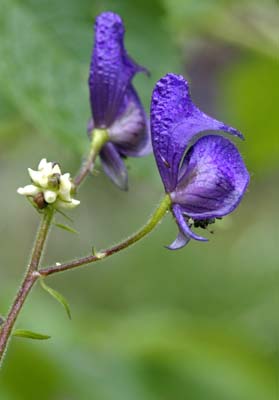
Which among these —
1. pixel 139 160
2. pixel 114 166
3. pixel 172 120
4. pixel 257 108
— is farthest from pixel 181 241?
pixel 257 108

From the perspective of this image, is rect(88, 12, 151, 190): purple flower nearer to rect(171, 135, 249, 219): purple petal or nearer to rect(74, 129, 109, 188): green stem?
rect(74, 129, 109, 188): green stem

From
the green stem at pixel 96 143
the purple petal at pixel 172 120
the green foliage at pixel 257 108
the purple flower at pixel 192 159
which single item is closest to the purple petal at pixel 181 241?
the purple flower at pixel 192 159

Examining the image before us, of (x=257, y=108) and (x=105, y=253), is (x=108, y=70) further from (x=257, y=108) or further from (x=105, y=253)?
(x=257, y=108)

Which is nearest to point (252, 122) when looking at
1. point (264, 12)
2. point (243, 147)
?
point (243, 147)

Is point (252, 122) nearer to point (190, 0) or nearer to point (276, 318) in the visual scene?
point (190, 0)

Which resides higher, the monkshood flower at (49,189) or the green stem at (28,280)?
the monkshood flower at (49,189)

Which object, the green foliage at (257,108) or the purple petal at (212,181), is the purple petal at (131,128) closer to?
the purple petal at (212,181)
